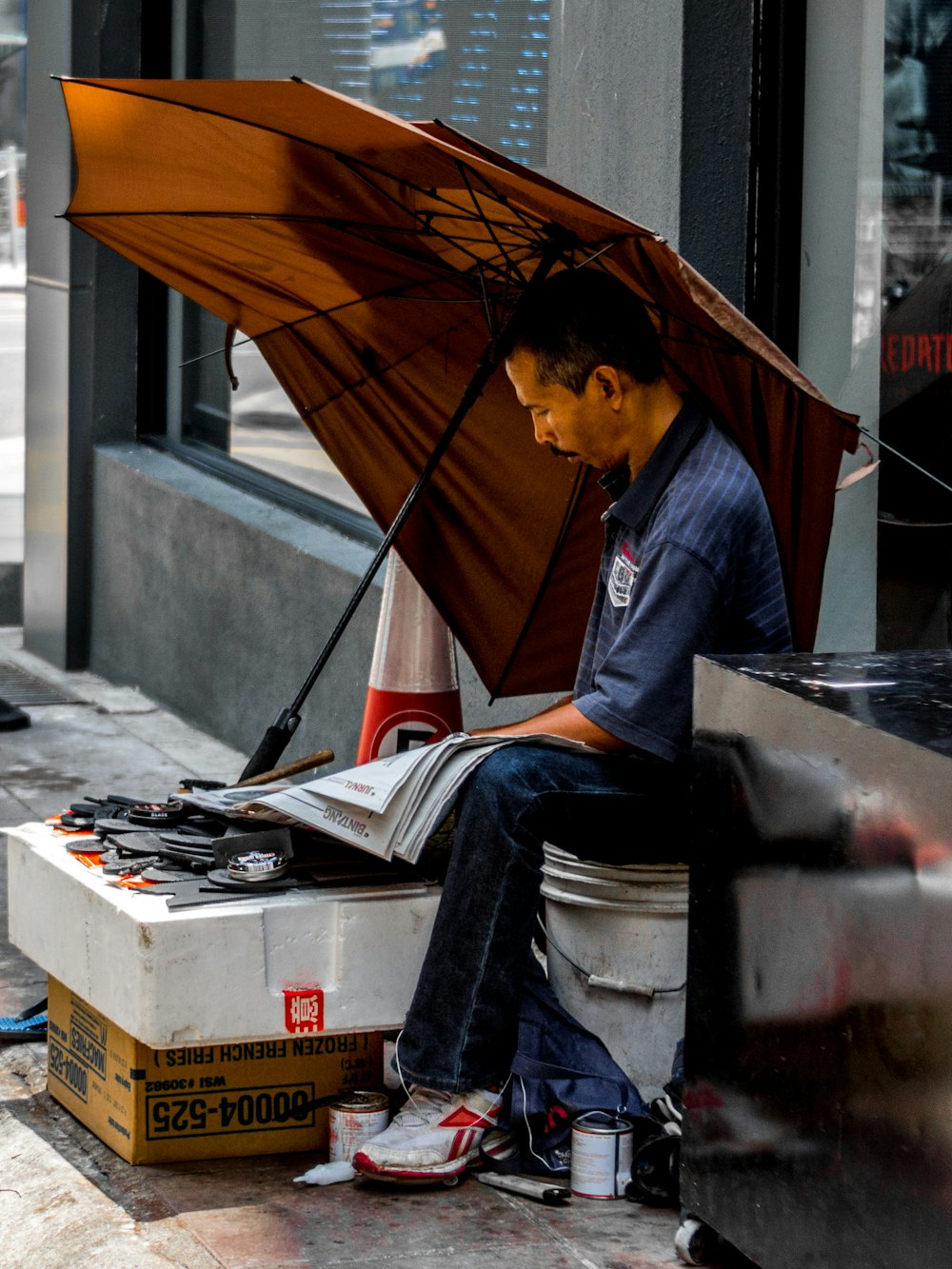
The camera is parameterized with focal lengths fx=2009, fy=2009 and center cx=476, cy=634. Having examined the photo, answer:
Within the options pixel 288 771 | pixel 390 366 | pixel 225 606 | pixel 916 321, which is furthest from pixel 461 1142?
pixel 225 606

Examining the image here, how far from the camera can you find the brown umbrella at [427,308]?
3559 millimetres

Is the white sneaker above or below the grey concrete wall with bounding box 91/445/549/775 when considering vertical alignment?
below

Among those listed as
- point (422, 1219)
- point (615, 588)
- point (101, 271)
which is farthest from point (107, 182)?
point (101, 271)

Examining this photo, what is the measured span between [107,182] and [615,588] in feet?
4.31

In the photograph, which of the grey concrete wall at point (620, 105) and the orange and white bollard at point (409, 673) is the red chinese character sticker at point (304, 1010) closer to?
the orange and white bollard at point (409, 673)

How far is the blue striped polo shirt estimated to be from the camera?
355cm

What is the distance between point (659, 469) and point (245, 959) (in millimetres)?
1177

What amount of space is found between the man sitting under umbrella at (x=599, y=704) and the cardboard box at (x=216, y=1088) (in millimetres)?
209

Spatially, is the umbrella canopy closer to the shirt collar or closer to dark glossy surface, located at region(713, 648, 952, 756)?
the shirt collar

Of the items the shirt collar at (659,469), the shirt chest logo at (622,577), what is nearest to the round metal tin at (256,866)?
the shirt chest logo at (622,577)

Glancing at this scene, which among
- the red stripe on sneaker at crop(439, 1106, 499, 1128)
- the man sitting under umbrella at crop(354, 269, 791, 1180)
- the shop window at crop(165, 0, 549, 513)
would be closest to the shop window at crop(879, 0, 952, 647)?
the man sitting under umbrella at crop(354, 269, 791, 1180)

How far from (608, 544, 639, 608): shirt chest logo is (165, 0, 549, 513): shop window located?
1.70m

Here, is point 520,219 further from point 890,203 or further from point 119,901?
point 119,901

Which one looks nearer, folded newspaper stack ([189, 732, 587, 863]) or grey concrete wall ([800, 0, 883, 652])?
folded newspaper stack ([189, 732, 587, 863])
